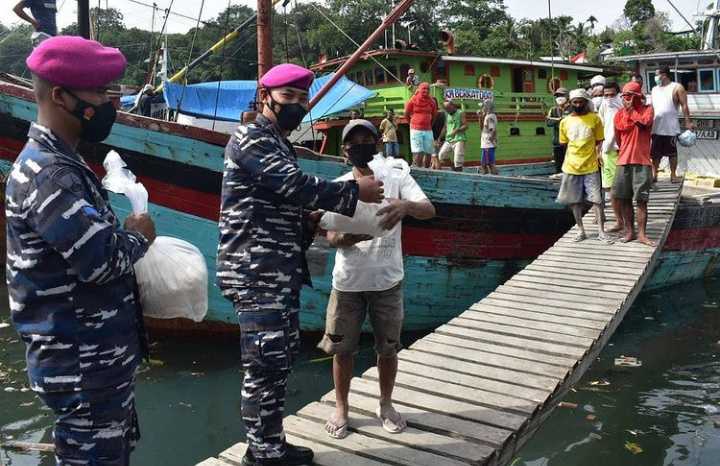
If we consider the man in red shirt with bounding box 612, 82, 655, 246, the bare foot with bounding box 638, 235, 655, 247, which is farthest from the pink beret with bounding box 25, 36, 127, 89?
the bare foot with bounding box 638, 235, 655, 247

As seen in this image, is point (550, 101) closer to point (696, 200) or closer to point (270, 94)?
point (696, 200)

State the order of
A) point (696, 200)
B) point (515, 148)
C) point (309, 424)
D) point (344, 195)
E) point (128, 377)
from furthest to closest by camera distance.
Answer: point (515, 148) → point (696, 200) → point (309, 424) → point (344, 195) → point (128, 377)

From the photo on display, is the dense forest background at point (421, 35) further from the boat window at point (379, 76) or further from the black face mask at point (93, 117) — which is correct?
the black face mask at point (93, 117)

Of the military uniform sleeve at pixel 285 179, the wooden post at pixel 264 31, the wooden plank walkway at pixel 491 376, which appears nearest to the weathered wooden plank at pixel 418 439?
the wooden plank walkway at pixel 491 376

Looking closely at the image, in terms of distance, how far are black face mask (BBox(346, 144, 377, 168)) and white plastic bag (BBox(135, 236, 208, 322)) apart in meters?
1.13

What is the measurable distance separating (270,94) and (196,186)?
382 cm

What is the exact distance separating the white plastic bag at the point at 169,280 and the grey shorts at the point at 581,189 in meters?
5.53

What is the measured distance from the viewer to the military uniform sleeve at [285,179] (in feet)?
8.36

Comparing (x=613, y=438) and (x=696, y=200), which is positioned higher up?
(x=696, y=200)

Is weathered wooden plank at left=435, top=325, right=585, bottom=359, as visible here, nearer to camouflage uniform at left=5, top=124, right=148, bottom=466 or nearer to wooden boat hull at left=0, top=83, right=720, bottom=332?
wooden boat hull at left=0, top=83, right=720, bottom=332

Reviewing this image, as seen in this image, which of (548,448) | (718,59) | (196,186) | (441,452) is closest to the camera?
(441,452)

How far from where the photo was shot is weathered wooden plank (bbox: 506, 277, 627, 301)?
18.2ft

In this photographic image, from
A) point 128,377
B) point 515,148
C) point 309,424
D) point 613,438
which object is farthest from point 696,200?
point 128,377

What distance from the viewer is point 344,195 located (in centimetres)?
264
